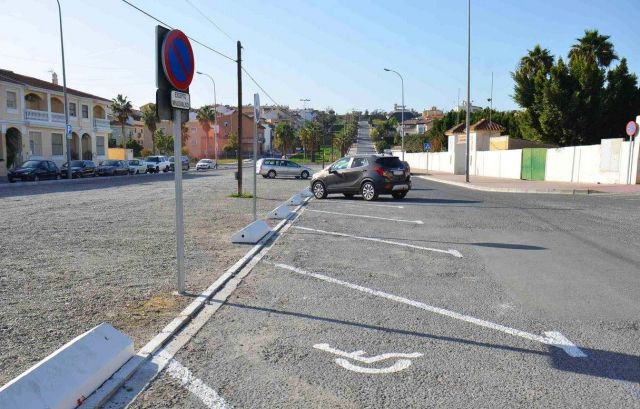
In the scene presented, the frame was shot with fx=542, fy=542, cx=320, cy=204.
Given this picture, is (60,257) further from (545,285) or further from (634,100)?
(634,100)

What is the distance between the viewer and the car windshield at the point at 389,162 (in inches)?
753

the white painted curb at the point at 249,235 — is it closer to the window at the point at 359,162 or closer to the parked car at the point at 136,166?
the window at the point at 359,162

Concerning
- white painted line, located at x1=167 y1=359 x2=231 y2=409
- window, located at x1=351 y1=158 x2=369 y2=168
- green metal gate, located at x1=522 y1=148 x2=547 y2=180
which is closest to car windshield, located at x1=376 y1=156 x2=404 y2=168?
window, located at x1=351 y1=158 x2=369 y2=168

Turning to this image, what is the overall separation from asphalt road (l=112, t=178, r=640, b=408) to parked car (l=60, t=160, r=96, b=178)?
35.4 m

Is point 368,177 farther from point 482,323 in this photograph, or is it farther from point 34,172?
point 34,172

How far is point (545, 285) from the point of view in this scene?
674cm

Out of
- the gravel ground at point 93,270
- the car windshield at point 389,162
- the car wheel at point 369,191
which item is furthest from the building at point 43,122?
the car windshield at point 389,162

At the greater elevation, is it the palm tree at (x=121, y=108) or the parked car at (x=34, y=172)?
the palm tree at (x=121, y=108)

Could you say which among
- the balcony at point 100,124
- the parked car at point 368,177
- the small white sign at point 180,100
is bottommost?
the parked car at point 368,177

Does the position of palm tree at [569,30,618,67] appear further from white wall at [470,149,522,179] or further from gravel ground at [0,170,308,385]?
gravel ground at [0,170,308,385]

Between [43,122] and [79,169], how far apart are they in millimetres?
8539

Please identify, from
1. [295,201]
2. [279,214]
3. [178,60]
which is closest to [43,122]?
[295,201]

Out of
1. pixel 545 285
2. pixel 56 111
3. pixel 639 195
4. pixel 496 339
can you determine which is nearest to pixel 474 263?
pixel 545 285

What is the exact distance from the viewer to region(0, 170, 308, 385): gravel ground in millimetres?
4941
